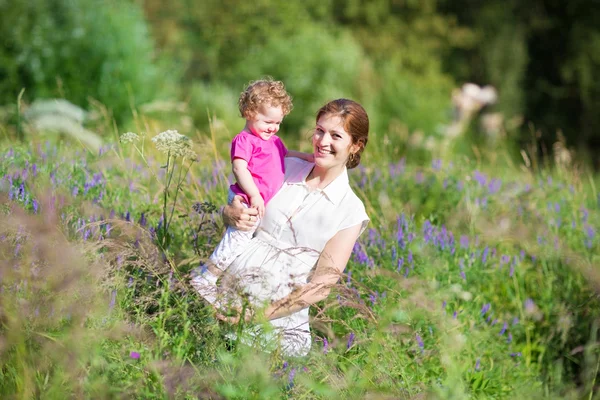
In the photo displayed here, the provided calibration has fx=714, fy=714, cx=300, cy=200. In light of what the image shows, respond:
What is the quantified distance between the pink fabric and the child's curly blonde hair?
10 centimetres

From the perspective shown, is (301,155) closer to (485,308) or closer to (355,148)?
(355,148)

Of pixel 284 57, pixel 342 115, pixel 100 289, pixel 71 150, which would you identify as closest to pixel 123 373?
pixel 100 289

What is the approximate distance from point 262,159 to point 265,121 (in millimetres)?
161

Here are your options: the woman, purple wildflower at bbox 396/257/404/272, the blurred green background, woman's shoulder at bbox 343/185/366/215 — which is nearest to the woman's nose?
the woman

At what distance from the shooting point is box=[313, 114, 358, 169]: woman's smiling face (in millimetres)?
2832

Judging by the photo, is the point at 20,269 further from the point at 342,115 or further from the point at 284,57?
the point at 284,57

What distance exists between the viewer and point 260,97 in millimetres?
2705

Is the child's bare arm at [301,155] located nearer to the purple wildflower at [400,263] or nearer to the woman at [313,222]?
the woman at [313,222]

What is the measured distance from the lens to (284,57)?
12.5m

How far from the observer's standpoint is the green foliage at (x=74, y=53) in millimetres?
8234

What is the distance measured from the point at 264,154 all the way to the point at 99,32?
630 cm

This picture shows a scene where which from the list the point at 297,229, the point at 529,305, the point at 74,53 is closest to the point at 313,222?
the point at 297,229

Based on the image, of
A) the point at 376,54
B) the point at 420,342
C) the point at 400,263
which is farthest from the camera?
the point at 376,54

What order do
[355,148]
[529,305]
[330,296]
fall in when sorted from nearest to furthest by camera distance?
[355,148] → [330,296] → [529,305]
